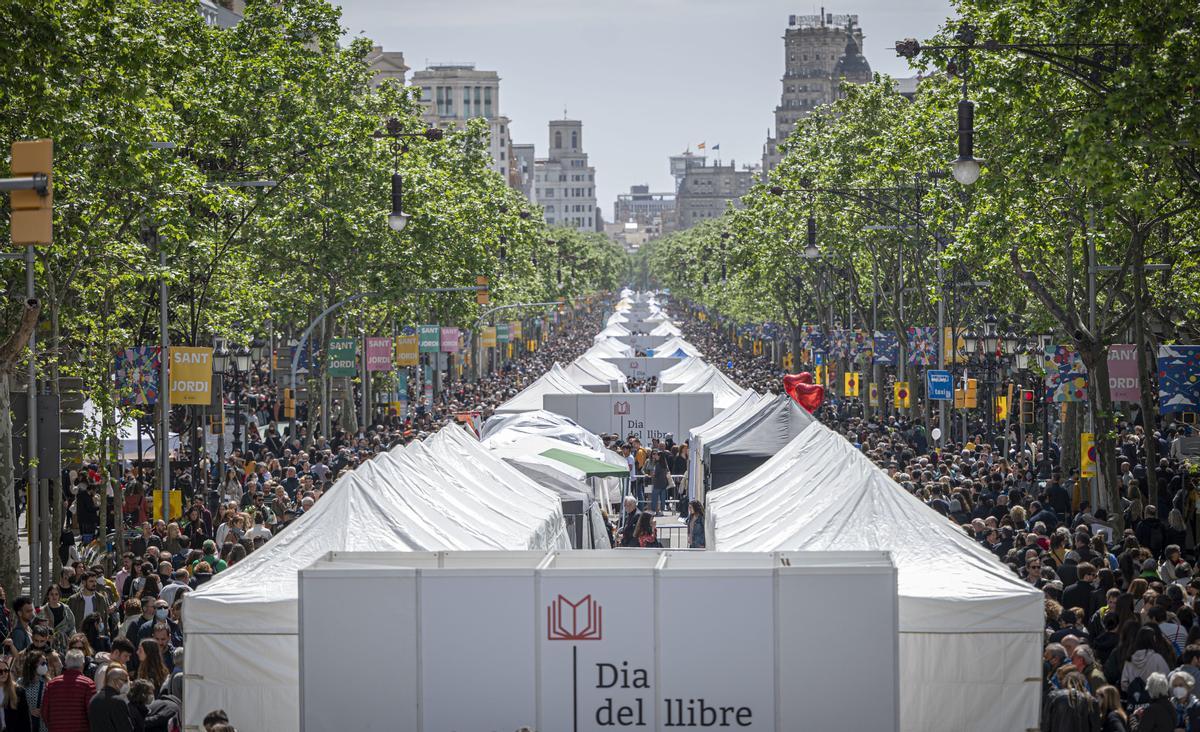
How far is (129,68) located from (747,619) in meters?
11.5

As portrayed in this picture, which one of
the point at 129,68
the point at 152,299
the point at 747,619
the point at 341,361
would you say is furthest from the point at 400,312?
the point at 747,619

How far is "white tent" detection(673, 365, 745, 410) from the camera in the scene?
43094 mm

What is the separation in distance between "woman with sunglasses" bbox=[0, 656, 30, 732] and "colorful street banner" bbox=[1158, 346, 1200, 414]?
17012 mm

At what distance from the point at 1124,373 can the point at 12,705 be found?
1863cm

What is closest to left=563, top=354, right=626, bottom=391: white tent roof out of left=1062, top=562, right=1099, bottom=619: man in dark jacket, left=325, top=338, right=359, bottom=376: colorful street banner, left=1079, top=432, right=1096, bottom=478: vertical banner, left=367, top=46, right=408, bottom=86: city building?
left=325, top=338, right=359, bottom=376: colorful street banner

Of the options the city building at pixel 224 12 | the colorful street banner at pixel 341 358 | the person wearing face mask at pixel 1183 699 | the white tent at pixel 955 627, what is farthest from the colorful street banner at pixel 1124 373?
the city building at pixel 224 12

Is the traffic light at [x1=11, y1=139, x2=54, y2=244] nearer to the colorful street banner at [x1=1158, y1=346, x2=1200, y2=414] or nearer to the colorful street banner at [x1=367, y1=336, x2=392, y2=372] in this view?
the colorful street banner at [x1=1158, y1=346, x2=1200, y2=414]

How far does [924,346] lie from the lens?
4191cm

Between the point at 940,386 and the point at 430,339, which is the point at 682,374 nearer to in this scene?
the point at 430,339

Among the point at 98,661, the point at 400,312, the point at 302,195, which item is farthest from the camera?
the point at 400,312

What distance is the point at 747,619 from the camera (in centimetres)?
1234

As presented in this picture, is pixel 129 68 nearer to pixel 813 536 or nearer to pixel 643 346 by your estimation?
pixel 813 536

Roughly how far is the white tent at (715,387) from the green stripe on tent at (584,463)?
13.5 metres

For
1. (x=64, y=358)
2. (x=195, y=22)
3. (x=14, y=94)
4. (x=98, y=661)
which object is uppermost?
(x=195, y=22)
